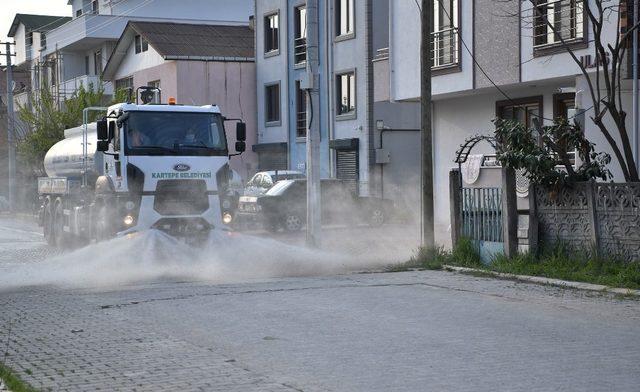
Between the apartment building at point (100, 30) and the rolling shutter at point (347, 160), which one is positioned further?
the apartment building at point (100, 30)

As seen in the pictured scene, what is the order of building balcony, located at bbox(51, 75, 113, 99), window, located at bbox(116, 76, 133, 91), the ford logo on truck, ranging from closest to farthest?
the ford logo on truck
window, located at bbox(116, 76, 133, 91)
building balcony, located at bbox(51, 75, 113, 99)

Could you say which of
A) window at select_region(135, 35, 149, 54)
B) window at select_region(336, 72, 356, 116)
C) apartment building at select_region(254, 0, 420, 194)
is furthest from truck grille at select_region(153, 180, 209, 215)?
window at select_region(135, 35, 149, 54)

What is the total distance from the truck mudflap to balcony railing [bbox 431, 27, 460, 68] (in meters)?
9.25

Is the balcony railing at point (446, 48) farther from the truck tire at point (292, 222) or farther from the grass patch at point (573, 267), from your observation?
the grass patch at point (573, 267)

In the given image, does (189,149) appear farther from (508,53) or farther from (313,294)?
(508,53)

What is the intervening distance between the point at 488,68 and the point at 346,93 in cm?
1391

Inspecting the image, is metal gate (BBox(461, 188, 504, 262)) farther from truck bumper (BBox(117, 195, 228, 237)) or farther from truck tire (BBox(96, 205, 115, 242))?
truck tire (BBox(96, 205, 115, 242))

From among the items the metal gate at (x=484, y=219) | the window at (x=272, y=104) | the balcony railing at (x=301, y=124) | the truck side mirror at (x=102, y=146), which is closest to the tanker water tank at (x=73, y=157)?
the truck side mirror at (x=102, y=146)

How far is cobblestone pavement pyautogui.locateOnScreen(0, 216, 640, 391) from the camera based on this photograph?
780cm

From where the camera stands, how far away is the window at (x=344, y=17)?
36469mm

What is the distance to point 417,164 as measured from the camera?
35688mm

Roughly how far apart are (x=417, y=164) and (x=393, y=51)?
9417 millimetres

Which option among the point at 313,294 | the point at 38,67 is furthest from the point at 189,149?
the point at 38,67

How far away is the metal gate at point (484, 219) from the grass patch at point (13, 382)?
9846mm
